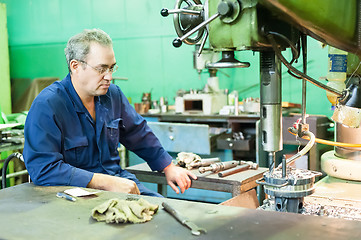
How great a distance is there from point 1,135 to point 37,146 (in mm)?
2168

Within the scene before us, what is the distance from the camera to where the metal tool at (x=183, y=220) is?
1050 millimetres

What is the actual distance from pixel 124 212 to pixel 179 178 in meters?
0.99

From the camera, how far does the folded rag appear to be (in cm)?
113

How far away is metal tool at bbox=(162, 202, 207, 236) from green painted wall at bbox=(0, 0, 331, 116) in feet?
11.0

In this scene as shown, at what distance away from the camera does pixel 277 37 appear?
1171 millimetres

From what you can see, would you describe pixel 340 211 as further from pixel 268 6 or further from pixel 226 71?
pixel 226 71

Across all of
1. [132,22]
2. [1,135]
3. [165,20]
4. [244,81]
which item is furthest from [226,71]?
[1,135]

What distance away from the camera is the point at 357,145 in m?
1.59

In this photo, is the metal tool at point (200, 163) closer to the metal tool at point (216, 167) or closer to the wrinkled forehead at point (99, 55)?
the metal tool at point (216, 167)

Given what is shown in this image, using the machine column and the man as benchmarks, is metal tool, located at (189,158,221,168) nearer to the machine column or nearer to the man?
the man

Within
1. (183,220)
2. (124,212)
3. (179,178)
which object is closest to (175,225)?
(183,220)

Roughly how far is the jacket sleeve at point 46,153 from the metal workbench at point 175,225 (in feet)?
1.55

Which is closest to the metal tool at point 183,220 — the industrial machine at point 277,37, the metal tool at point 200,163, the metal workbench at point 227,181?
the industrial machine at point 277,37

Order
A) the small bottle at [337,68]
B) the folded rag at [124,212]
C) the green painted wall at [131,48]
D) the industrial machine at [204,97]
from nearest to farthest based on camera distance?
the folded rag at [124,212]
the small bottle at [337,68]
the industrial machine at [204,97]
the green painted wall at [131,48]
